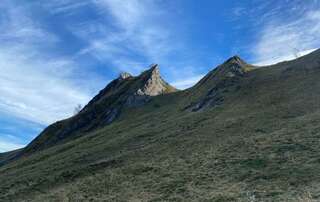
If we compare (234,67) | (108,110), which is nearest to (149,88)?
(108,110)

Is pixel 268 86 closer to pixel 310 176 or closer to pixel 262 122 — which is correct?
pixel 262 122

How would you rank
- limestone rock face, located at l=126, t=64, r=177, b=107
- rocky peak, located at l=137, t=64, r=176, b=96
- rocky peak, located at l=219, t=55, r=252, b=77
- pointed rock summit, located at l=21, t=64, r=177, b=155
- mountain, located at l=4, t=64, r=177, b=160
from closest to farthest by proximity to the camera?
rocky peak, located at l=219, t=55, r=252, b=77 → mountain, located at l=4, t=64, r=177, b=160 → pointed rock summit, located at l=21, t=64, r=177, b=155 → limestone rock face, located at l=126, t=64, r=177, b=107 → rocky peak, located at l=137, t=64, r=176, b=96

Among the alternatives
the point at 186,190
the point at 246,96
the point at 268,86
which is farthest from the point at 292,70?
the point at 186,190

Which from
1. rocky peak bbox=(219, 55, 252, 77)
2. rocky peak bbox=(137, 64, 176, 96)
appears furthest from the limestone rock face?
rocky peak bbox=(219, 55, 252, 77)

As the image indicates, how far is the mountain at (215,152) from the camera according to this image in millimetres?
27688

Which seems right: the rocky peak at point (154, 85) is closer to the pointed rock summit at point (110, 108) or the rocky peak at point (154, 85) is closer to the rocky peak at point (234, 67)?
the pointed rock summit at point (110, 108)

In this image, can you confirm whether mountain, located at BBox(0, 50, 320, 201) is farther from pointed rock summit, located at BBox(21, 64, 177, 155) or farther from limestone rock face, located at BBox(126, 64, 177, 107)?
pointed rock summit, located at BBox(21, 64, 177, 155)

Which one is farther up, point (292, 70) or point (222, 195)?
point (292, 70)

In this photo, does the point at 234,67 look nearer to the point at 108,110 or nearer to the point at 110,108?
the point at 110,108

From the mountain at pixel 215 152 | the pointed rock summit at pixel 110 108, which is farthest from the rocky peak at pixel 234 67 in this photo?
the pointed rock summit at pixel 110 108

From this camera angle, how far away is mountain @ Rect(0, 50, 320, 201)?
1090 inches

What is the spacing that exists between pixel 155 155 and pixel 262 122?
1364 centimetres

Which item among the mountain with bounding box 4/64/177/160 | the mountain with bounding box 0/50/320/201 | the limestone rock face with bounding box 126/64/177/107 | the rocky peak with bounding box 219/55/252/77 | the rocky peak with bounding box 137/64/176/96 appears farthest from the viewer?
the rocky peak with bounding box 137/64/176/96

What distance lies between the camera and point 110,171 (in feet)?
137
